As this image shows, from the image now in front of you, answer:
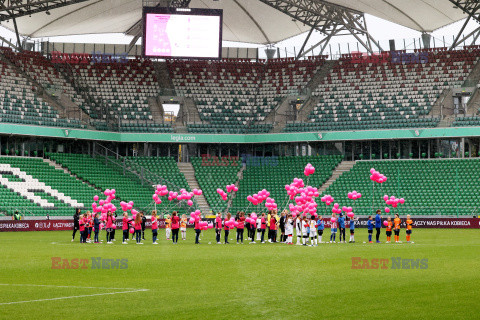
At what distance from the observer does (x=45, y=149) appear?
2207 inches

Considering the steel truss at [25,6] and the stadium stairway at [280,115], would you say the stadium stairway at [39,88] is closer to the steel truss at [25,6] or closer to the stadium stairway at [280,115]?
the steel truss at [25,6]

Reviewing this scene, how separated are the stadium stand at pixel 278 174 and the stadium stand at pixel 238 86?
3.18 meters

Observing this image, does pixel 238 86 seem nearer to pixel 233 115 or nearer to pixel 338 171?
pixel 233 115

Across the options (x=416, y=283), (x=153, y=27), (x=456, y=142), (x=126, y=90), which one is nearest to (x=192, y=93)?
(x=126, y=90)

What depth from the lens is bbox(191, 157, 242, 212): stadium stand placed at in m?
56.0

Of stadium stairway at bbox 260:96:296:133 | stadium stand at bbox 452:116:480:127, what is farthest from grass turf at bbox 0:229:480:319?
stadium stairway at bbox 260:96:296:133

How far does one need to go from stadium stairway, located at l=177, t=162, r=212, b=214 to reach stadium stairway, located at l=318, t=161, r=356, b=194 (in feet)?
30.2

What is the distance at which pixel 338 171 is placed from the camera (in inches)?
2290

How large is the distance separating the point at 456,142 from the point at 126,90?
28316 mm

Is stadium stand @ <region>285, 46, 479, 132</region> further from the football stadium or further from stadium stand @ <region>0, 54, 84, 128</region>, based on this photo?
stadium stand @ <region>0, 54, 84, 128</region>

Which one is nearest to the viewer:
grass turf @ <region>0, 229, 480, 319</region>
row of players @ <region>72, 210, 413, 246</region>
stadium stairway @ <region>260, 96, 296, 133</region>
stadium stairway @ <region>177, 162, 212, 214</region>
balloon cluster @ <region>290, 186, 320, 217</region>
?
grass turf @ <region>0, 229, 480, 319</region>

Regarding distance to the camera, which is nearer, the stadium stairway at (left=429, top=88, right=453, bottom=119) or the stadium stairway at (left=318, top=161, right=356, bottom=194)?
the stadium stairway at (left=318, top=161, right=356, bottom=194)

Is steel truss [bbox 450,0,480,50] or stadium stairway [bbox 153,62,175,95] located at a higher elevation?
steel truss [bbox 450,0,480,50]

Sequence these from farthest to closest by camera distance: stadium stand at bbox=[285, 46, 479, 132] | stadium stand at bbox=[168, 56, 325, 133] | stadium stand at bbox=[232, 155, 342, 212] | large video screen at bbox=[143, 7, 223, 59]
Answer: stadium stand at bbox=[168, 56, 325, 133] < stadium stand at bbox=[285, 46, 479, 132] < stadium stand at bbox=[232, 155, 342, 212] < large video screen at bbox=[143, 7, 223, 59]
